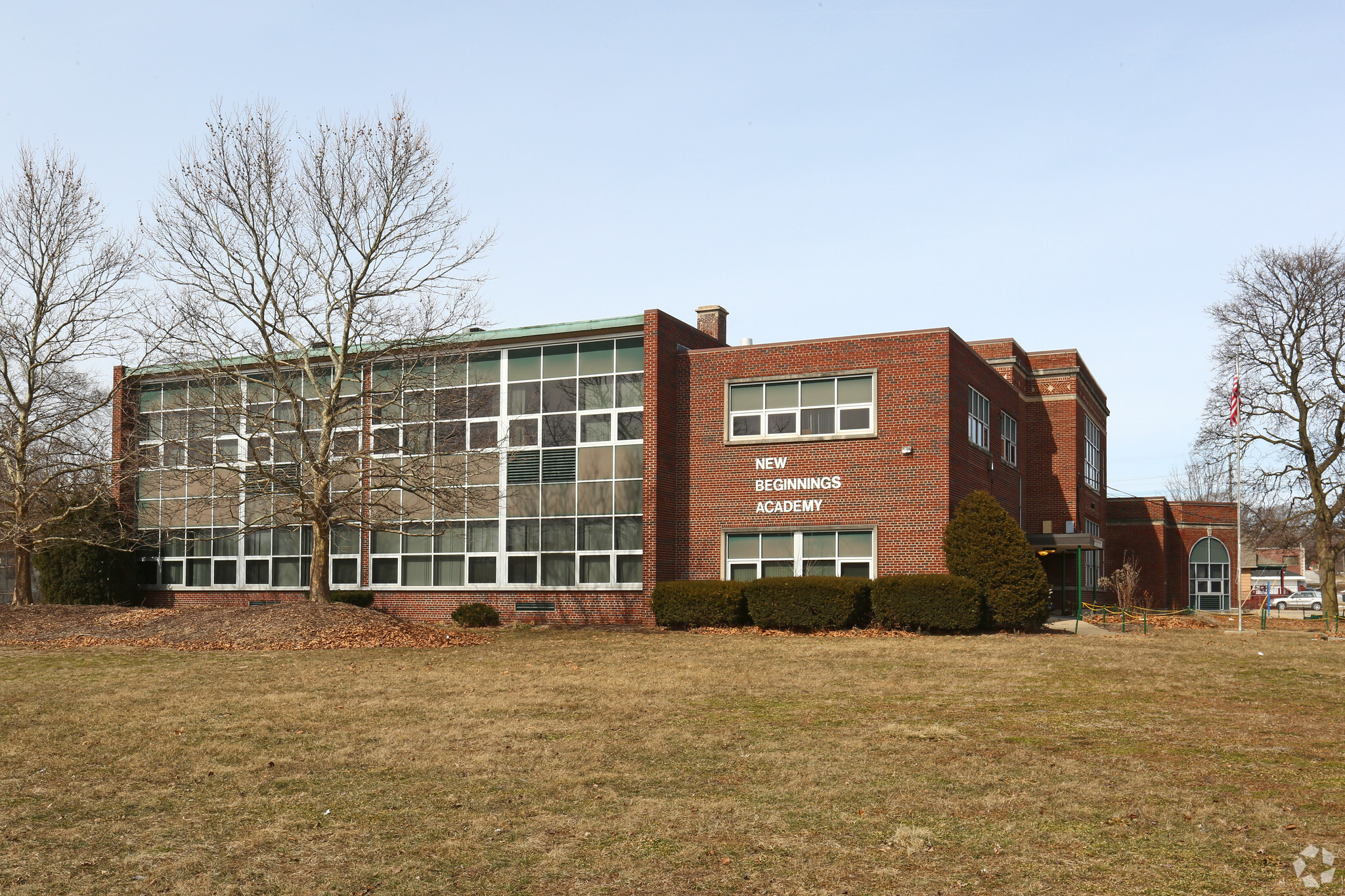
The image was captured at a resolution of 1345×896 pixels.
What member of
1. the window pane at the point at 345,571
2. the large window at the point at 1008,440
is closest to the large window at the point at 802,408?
the large window at the point at 1008,440

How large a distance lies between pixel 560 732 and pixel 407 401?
19.9 meters

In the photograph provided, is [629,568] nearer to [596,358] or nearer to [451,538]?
[451,538]

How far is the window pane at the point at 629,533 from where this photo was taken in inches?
1153

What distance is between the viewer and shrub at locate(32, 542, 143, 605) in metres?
33.0

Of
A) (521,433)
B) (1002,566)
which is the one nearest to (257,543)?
(521,433)

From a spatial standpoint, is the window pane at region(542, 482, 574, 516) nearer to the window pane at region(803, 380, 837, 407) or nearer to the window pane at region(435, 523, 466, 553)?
the window pane at region(435, 523, 466, 553)

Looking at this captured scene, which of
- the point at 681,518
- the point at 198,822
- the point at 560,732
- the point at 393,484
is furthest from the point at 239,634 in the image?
the point at 198,822

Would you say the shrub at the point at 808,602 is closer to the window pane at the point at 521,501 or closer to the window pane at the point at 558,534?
the window pane at the point at 558,534

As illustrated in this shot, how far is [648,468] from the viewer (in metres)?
28.8

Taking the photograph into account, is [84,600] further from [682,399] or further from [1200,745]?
[1200,745]

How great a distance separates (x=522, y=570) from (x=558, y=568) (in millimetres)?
1088

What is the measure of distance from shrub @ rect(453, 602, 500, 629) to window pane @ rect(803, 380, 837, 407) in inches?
383

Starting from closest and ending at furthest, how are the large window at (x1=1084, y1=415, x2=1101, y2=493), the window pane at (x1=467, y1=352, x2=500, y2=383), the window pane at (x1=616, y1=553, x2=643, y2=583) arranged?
the window pane at (x1=616, y1=553, x2=643, y2=583) → the window pane at (x1=467, y1=352, x2=500, y2=383) → the large window at (x1=1084, y1=415, x2=1101, y2=493)

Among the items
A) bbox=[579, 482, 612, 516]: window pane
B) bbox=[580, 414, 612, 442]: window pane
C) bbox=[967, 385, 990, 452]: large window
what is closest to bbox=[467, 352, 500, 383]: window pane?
bbox=[580, 414, 612, 442]: window pane
